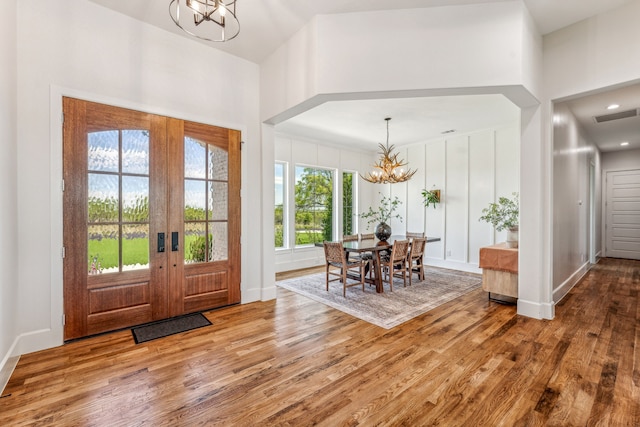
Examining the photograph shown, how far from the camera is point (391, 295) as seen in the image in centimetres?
452

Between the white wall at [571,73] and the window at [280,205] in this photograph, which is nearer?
the white wall at [571,73]

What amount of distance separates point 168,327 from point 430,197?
5.94 meters

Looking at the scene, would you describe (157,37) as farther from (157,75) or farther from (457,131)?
(457,131)

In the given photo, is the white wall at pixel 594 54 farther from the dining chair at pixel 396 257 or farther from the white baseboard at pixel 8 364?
the white baseboard at pixel 8 364

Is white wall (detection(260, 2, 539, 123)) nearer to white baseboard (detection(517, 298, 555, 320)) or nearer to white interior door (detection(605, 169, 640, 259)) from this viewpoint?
white baseboard (detection(517, 298, 555, 320))

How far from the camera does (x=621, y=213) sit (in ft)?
25.0

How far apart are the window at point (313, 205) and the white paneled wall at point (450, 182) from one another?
230 mm

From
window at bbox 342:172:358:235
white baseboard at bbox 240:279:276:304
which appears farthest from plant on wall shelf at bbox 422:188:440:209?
white baseboard at bbox 240:279:276:304

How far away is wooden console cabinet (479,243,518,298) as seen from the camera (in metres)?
3.92

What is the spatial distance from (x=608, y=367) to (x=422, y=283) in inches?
113

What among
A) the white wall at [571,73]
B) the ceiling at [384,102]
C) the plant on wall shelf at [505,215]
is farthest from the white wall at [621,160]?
the white wall at [571,73]

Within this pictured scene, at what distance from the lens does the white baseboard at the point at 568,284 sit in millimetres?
4032

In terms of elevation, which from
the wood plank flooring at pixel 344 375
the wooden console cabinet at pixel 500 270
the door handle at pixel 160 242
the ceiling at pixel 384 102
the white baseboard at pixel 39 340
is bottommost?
the wood plank flooring at pixel 344 375

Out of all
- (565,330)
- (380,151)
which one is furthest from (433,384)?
(380,151)
